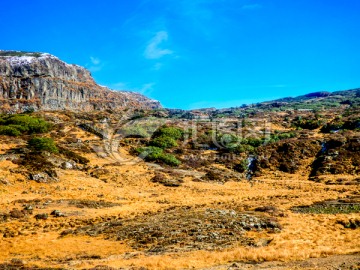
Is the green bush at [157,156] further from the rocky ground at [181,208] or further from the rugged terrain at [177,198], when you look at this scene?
the rocky ground at [181,208]

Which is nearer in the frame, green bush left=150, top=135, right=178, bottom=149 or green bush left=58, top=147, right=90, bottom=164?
green bush left=58, top=147, right=90, bottom=164

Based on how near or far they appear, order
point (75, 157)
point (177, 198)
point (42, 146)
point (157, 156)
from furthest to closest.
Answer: point (157, 156), point (75, 157), point (42, 146), point (177, 198)

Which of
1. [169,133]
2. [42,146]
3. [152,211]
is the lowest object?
[152,211]

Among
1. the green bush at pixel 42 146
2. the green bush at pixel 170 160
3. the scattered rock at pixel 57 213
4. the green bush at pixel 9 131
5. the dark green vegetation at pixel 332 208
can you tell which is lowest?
the scattered rock at pixel 57 213

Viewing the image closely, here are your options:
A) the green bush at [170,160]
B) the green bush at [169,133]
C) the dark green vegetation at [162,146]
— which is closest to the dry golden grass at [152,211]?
the green bush at [170,160]

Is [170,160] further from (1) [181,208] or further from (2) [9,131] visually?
(2) [9,131]

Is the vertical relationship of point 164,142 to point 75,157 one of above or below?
above

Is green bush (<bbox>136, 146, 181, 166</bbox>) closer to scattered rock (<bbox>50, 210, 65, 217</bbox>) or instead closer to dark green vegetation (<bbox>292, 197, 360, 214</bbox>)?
scattered rock (<bbox>50, 210, 65, 217</bbox>)

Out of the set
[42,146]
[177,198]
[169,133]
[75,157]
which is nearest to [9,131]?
[42,146]

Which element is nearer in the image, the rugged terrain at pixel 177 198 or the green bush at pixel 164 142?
the rugged terrain at pixel 177 198

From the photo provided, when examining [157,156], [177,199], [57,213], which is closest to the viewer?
[57,213]

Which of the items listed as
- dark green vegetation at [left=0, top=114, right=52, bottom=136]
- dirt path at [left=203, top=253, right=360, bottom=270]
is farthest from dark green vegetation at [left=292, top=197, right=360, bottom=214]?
dark green vegetation at [left=0, top=114, right=52, bottom=136]

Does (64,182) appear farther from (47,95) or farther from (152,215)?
(47,95)

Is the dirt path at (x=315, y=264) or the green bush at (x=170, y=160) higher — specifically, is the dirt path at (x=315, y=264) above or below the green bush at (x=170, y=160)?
below
